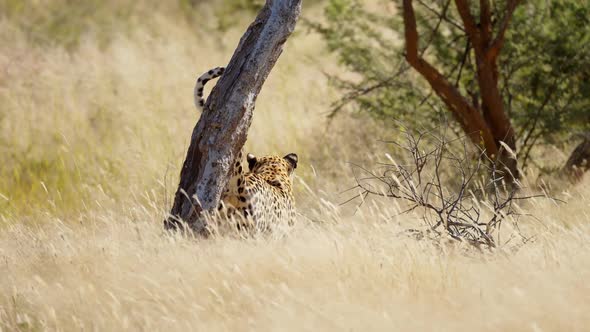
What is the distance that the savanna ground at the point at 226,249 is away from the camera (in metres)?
4.09

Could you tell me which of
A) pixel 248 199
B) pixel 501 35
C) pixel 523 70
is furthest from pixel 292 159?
pixel 523 70

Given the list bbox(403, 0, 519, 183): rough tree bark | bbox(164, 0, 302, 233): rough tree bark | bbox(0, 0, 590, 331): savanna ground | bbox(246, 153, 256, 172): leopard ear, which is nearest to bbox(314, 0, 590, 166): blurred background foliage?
bbox(0, 0, 590, 331): savanna ground

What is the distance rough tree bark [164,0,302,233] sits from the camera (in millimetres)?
5598

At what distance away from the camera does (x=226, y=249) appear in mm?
4992

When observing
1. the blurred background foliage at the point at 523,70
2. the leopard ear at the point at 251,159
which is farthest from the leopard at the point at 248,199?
the blurred background foliage at the point at 523,70

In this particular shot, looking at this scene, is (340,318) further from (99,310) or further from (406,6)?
(406,6)

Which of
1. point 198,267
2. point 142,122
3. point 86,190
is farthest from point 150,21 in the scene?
point 198,267

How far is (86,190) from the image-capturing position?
8125 millimetres

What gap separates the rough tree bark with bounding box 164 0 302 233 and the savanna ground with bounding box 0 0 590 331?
0.32 metres

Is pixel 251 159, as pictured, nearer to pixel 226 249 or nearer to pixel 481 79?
pixel 226 249

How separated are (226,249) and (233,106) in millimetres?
999

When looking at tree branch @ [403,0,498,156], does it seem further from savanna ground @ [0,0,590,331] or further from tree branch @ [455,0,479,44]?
savanna ground @ [0,0,590,331]

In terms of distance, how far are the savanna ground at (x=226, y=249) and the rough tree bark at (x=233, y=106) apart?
324 millimetres

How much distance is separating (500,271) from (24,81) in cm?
809
